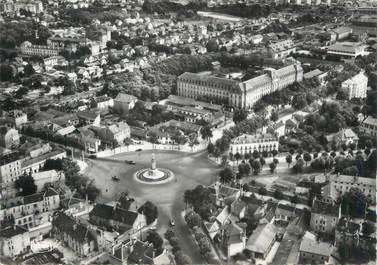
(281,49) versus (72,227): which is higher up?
(281,49)

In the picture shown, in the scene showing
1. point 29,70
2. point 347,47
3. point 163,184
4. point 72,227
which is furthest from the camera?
point 347,47

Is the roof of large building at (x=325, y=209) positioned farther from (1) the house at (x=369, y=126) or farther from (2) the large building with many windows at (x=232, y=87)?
(2) the large building with many windows at (x=232, y=87)

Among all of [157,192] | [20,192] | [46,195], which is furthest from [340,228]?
[20,192]

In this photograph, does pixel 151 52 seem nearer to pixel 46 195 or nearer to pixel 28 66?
pixel 28 66

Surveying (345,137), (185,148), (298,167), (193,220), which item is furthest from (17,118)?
(345,137)

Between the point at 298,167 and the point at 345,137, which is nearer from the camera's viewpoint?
the point at 298,167

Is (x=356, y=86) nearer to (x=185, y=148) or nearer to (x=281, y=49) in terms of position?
(x=281, y=49)

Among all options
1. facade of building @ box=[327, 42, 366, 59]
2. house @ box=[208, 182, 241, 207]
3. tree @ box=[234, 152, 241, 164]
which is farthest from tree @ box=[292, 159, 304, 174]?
facade of building @ box=[327, 42, 366, 59]

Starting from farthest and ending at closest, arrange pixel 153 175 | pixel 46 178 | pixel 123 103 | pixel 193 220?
pixel 123 103 < pixel 153 175 < pixel 46 178 < pixel 193 220
